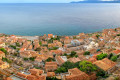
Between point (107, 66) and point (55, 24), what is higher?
point (55, 24)

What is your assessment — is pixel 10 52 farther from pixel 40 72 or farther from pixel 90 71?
pixel 90 71

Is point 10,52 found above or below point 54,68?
above

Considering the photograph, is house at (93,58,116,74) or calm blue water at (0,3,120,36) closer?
house at (93,58,116,74)

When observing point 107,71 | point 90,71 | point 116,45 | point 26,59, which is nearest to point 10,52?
point 26,59

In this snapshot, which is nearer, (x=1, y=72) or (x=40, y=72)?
(x=1, y=72)

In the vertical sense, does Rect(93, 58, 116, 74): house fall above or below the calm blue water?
below

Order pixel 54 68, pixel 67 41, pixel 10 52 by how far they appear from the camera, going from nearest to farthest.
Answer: pixel 54 68
pixel 10 52
pixel 67 41

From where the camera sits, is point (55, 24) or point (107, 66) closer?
point (107, 66)

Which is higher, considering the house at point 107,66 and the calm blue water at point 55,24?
the calm blue water at point 55,24

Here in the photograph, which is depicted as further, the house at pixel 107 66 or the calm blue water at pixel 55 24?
the calm blue water at pixel 55 24

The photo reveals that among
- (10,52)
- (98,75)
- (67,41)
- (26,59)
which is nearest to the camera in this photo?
(98,75)
